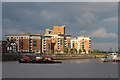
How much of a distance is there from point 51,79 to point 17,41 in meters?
87.3

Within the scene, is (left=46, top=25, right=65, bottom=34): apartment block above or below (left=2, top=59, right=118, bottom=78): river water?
above

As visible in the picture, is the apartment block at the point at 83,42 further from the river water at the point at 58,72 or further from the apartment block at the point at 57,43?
the river water at the point at 58,72

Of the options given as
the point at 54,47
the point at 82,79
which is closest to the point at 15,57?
the point at 54,47

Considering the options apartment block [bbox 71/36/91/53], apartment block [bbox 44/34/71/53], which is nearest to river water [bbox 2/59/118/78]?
apartment block [bbox 44/34/71/53]

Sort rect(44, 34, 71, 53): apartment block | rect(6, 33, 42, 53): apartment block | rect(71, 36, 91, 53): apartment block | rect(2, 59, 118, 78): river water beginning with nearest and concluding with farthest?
rect(2, 59, 118, 78): river water < rect(6, 33, 42, 53): apartment block < rect(44, 34, 71, 53): apartment block < rect(71, 36, 91, 53): apartment block

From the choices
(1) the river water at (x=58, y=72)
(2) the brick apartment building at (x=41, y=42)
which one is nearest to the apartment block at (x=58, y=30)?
(2) the brick apartment building at (x=41, y=42)

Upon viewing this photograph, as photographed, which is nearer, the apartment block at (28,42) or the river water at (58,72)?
A: the river water at (58,72)

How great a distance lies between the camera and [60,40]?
451ft

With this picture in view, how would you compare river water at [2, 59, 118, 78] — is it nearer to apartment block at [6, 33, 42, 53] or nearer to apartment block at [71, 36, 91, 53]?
apartment block at [6, 33, 42, 53]

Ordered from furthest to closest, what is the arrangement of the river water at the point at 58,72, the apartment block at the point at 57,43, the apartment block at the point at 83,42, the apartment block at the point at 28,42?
the apartment block at the point at 83,42 < the apartment block at the point at 57,43 < the apartment block at the point at 28,42 < the river water at the point at 58,72

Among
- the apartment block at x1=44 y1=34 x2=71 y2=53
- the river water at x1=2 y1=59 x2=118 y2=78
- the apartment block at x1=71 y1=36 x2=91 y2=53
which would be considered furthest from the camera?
the apartment block at x1=71 y1=36 x2=91 y2=53

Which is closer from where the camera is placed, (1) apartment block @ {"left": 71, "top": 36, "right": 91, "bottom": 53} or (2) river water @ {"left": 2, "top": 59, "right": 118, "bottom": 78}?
(2) river water @ {"left": 2, "top": 59, "right": 118, "bottom": 78}

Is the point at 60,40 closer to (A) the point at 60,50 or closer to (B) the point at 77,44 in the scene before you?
(A) the point at 60,50

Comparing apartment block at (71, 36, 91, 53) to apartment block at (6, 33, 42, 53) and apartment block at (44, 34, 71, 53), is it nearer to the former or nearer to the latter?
apartment block at (44, 34, 71, 53)
